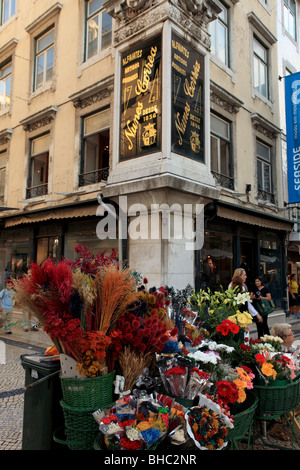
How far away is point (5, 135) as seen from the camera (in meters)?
12.3

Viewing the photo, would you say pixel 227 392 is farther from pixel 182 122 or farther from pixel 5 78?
pixel 5 78

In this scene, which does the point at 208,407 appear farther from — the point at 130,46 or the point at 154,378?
the point at 130,46

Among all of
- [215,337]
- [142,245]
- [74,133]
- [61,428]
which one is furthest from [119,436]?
[74,133]

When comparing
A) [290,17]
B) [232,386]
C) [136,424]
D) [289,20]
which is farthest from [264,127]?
[136,424]

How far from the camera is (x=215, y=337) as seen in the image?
319cm

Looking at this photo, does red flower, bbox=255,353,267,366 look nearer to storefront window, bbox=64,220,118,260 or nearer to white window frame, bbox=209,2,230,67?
storefront window, bbox=64,220,118,260

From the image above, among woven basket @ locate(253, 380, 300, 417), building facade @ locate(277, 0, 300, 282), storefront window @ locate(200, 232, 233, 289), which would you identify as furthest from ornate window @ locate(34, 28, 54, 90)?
woven basket @ locate(253, 380, 300, 417)

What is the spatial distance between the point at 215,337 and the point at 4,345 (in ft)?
20.0

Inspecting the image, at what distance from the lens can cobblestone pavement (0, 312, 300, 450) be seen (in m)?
3.35

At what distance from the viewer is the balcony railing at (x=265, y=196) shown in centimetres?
1088

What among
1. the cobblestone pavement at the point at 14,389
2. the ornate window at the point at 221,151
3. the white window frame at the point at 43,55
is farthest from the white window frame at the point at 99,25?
the cobblestone pavement at the point at 14,389

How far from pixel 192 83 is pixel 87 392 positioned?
713 centimetres

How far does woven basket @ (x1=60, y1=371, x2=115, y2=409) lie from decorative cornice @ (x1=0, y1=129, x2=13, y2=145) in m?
11.8

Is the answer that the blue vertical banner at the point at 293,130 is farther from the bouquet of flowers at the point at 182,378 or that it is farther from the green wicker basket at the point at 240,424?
the bouquet of flowers at the point at 182,378
